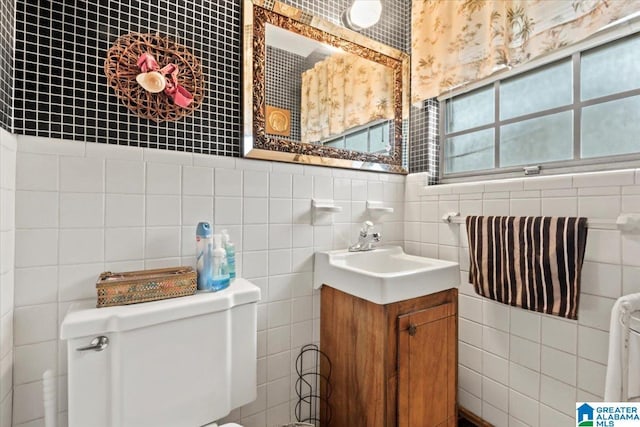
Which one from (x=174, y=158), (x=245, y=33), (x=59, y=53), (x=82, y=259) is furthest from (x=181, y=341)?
(x=245, y=33)

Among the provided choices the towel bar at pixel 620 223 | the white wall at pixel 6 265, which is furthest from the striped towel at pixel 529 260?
the white wall at pixel 6 265

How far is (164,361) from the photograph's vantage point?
2.70ft

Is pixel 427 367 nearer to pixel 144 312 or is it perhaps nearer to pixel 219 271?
pixel 219 271

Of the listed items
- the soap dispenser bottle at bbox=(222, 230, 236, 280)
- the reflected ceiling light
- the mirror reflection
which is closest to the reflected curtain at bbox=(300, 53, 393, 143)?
the mirror reflection

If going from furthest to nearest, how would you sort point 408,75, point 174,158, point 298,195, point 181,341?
point 408,75 → point 298,195 → point 174,158 → point 181,341

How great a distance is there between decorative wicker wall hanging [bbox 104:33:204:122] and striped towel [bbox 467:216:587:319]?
1.33 metres

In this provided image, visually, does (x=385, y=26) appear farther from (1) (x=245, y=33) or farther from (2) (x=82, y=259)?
(2) (x=82, y=259)

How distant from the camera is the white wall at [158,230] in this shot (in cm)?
86

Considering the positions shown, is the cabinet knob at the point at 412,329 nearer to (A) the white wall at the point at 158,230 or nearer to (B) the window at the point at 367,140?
(A) the white wall at the point at 158,230

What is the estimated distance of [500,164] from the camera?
1.46 m

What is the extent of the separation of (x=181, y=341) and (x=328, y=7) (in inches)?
63.7

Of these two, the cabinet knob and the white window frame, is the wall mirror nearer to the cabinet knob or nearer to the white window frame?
the white window frame

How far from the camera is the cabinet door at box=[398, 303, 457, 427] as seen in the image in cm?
105

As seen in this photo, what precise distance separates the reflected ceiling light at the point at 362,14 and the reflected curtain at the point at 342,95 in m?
0.16
